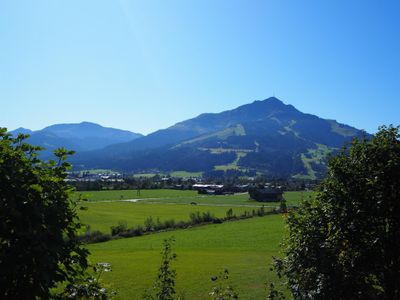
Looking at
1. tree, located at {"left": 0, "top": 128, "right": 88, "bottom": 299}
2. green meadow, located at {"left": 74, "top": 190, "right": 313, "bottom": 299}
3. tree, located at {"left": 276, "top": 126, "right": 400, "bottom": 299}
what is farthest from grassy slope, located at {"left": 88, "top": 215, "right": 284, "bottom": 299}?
tree, located at {"left": 276, "top": 126, "right": 400, "bottom": 299}

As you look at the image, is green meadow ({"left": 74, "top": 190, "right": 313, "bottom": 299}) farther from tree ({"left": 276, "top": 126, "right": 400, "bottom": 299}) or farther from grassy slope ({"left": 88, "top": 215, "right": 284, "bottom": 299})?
tree ({"left": 276, "top": 126, "right": 400, "bottom": 299})

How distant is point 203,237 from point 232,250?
11677 millimetres

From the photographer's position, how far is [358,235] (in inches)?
397

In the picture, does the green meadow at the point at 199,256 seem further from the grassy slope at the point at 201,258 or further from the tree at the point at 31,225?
the tree at the point at 31,225

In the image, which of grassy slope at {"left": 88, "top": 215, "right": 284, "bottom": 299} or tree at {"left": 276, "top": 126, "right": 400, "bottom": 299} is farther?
grassy slope at {"left": 88, "top": 215, "right": 284, "bottom": 299}

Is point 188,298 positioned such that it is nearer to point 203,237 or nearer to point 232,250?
point 232,250

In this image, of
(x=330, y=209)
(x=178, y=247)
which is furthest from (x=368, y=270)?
(x=178, y=247)

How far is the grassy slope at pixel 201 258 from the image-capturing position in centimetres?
2648

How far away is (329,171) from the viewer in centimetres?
1151

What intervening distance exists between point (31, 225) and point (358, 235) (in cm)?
780

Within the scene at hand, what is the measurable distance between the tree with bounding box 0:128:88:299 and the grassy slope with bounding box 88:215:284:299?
8.52ft

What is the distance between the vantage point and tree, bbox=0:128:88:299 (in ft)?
16.9

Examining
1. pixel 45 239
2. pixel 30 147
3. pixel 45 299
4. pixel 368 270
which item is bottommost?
pixel 368 270

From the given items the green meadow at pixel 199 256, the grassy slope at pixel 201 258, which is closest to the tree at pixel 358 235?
the green meadow at pixel 199 256
